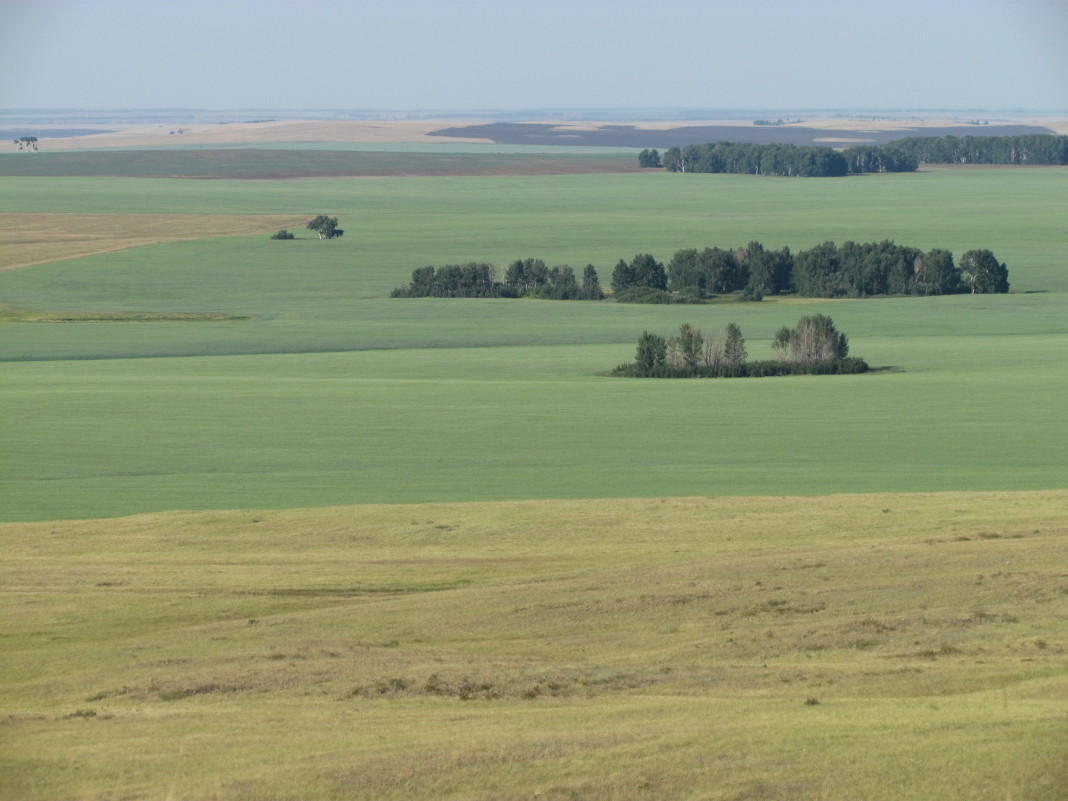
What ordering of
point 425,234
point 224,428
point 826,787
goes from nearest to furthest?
1. point 826,787
2. point 224,428
3. point 425,234

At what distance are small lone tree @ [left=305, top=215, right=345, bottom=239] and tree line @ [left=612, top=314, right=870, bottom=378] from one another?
6387 centimetres

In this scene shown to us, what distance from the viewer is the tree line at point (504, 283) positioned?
95.1 m

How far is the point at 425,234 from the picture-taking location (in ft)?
420

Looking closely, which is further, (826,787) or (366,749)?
(366,749)

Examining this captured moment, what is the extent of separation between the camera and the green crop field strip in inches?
645

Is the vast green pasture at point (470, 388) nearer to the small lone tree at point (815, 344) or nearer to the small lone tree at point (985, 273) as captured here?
the small lone tree at point (985, 273)

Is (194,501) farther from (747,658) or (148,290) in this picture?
(148,290)

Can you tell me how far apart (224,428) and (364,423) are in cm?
454

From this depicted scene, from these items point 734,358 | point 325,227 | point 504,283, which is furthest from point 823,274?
point 325,227

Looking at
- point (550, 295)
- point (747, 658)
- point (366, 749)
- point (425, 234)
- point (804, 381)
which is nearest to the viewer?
point (366, 749)

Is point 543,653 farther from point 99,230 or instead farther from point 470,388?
point 99,230

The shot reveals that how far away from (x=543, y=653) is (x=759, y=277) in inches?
3013

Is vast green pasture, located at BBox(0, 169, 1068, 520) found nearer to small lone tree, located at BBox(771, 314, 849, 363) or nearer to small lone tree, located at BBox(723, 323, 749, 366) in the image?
small lone tree, located at BBox(771, 314, 849, 363)

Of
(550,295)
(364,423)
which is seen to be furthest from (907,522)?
(550,295)
